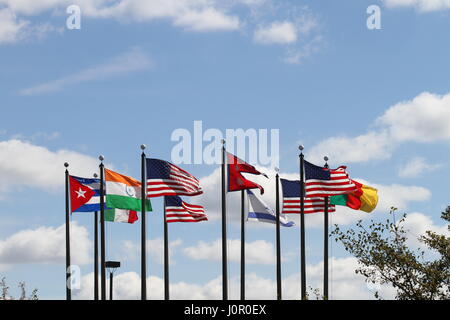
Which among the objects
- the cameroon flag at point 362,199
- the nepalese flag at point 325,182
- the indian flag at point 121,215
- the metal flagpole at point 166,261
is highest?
the nepalese flag at point 325,182

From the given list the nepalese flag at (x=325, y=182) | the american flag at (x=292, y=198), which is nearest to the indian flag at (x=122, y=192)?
the american flag at (x=292, y=198)

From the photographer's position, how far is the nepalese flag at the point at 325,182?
129ft

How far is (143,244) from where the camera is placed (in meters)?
39.3

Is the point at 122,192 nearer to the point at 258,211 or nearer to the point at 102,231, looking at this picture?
the point at 102,231

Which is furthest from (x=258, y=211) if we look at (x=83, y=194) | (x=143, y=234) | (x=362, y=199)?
(x=83, y=194)

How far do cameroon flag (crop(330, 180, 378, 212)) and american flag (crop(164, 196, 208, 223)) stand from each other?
745 cm

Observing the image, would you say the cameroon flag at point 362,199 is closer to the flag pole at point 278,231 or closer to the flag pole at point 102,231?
the flag pole at point 278,231

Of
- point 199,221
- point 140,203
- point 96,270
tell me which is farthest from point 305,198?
point 96,270

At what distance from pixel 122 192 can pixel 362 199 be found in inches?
463

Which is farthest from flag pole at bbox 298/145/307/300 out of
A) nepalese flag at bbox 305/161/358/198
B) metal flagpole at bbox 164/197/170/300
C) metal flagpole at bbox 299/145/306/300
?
metal flagpole at bbox 164/197/170/300

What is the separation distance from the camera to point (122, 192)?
130 feet

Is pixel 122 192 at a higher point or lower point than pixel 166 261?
higher

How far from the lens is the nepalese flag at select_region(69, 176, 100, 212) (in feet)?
132


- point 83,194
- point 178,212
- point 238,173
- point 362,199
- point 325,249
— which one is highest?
point 238,173
